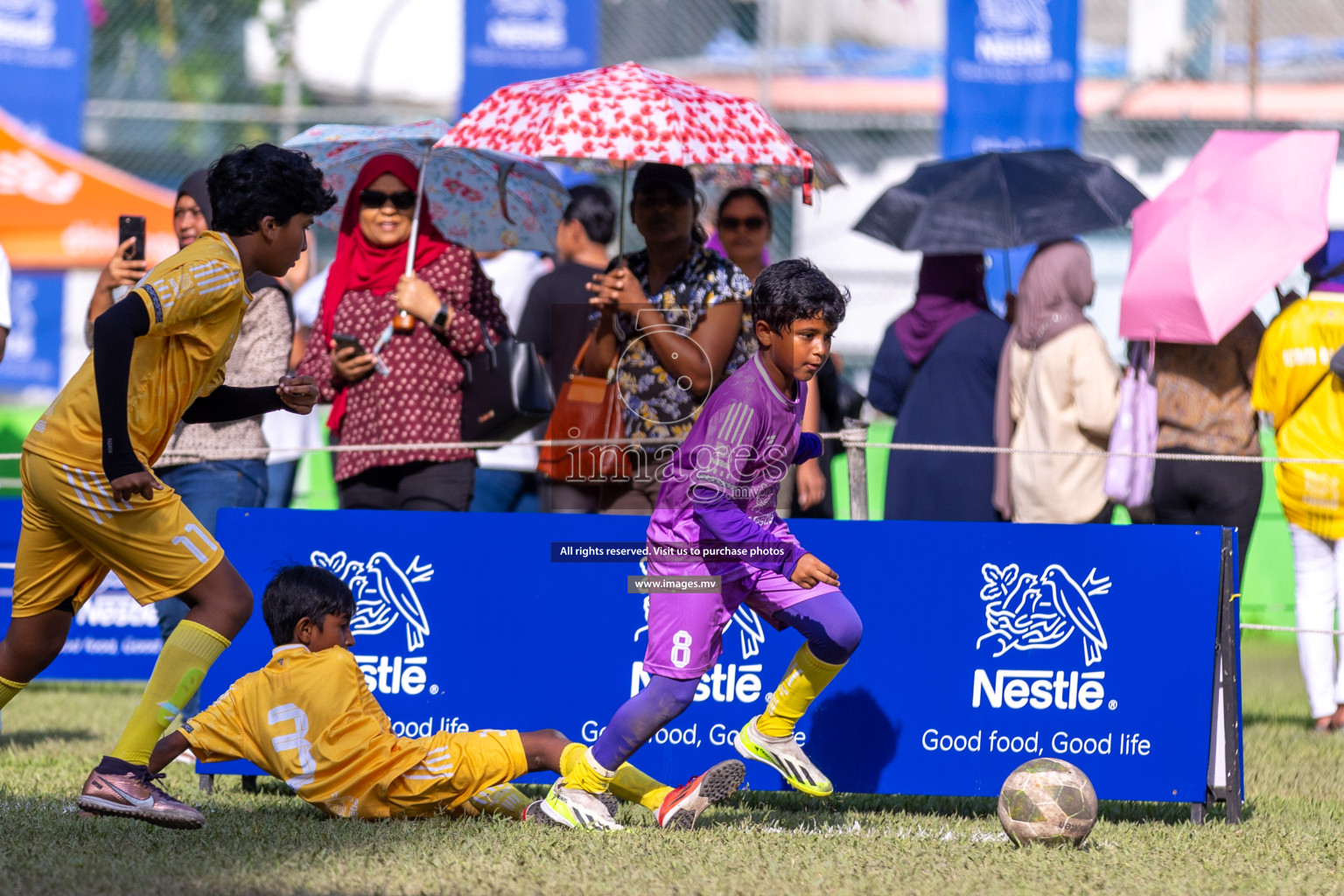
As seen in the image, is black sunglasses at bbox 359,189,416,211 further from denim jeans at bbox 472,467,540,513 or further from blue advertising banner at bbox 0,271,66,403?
blue advertising banner at bbox 0,271,66,403

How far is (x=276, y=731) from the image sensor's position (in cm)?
484

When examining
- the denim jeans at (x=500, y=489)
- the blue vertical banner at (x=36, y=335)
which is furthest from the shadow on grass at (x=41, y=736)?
the blue vertical banner at (x=36, y=335)

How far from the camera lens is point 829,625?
186 inches

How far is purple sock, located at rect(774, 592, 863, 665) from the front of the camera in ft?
15.5

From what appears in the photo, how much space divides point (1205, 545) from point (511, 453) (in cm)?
373

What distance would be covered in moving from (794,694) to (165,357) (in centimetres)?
213

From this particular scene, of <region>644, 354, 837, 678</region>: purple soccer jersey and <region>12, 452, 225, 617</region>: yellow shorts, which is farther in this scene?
<region>644, 354, 837, 678</region>: purple soccer jersey

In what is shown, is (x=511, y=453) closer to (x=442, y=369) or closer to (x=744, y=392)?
(x=442, y=369)

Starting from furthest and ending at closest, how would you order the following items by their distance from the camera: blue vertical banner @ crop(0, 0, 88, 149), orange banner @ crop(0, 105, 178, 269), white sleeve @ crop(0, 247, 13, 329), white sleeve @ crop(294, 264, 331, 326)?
blue vertical banner @ crop(0, 0, 88, 149)
orange banner @ crop(0, 105, 178, 269)
white sleeve @ crop(294, 264, 331, 326)
white sleeve @ crop(0, 247, 13, 329)

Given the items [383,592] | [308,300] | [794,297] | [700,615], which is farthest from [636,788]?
[308,300]

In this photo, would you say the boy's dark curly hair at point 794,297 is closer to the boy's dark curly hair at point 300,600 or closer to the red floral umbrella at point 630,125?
the red floral umbrella at point 630,125

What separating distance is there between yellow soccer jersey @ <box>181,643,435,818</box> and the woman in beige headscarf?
3394 millimetres

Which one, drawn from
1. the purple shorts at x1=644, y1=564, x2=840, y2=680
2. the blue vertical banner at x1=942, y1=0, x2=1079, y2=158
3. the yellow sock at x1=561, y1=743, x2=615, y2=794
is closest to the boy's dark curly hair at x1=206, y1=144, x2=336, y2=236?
the purple shorts at x1=644, y1=564, x2=840, y2=680

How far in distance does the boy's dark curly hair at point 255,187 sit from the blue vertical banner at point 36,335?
11460 millimetres
